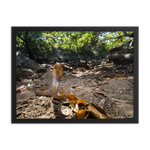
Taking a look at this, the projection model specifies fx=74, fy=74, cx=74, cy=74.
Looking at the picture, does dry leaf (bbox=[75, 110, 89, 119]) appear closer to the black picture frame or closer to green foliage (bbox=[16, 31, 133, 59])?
the black picture frame

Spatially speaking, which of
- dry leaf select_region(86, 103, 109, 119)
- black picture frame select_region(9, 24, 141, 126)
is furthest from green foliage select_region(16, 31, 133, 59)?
dry leaf select_region(86, 103, 109, 119)

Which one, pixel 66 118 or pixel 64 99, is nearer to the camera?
pixel 66 118

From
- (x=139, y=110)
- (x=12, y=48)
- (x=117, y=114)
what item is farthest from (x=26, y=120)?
(x=139, y=110)

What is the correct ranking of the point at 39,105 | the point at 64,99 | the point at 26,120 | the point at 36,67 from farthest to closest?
the point at 36,67 → the point at 64,99 → the point at 39,105 → the point at 26,120

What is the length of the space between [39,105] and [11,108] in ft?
0.99

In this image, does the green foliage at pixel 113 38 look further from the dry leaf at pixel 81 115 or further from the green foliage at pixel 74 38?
the dry leaf at pixel 81 115

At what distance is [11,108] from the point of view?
878 millimetres

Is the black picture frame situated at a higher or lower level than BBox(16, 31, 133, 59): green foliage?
lower

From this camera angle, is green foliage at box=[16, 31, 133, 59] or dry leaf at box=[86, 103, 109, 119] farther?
green foliage at box=[16, 31, 133, 59]

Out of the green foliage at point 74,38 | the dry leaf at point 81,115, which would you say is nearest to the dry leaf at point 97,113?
the dry leaf at point 81,115

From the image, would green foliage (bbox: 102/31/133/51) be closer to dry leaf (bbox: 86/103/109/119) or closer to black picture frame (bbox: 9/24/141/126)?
black picture frame (bbox: 9/24/141/126)

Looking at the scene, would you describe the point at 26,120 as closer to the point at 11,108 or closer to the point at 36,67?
the point at 11,108
